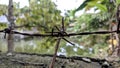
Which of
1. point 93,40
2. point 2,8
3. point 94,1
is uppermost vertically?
point 2,8

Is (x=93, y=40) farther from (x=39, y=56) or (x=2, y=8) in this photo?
(x=39, y=56)

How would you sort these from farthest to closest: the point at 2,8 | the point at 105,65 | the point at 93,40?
the point at 93,40, the point at 2,8, the point at 105,65

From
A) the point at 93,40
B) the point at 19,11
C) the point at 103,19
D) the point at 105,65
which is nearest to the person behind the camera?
the point at 105,65

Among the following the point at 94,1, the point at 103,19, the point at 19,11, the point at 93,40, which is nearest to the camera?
the point at 94,1

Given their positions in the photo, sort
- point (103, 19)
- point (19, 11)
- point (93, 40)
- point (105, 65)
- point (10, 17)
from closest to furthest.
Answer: point (105, 65) → point (10, 17) → point (19, 11) → point (103, 19) → point (93, 40)

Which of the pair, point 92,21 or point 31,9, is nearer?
point 31,9

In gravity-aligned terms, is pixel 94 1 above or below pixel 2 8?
below

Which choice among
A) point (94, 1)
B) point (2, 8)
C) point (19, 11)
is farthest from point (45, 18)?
point (94, 1)

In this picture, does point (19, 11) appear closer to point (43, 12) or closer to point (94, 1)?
point (43, 12)

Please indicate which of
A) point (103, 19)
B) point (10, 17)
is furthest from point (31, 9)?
point (103, 19)
